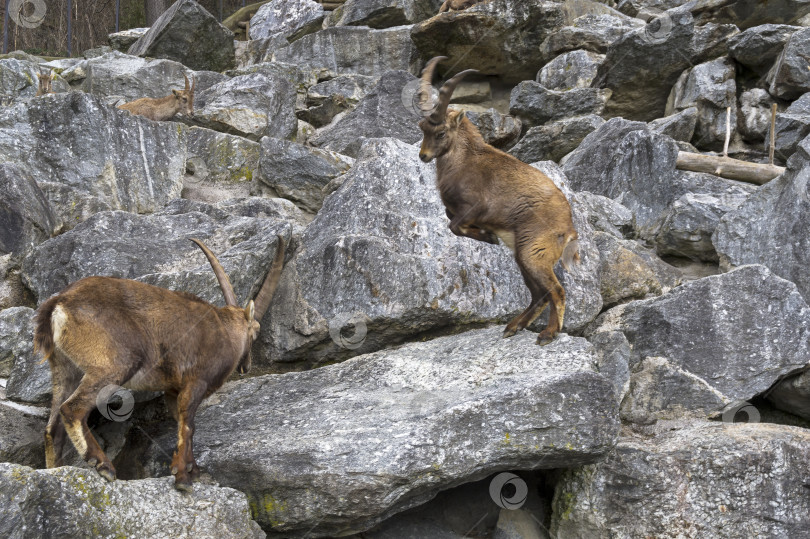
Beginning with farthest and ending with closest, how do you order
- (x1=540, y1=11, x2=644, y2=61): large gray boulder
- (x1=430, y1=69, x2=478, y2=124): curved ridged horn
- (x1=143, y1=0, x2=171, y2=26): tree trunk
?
(x1=143, y1=0, x2=171, y2=26): tree trunk < (x1=540, y1=11, x2=644, y2=61): large gray boulder < (x1=430, y1=69, x2=478, y2=124): curved ridged horn

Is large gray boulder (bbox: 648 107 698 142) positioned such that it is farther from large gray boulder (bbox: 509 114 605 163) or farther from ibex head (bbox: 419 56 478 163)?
ibex head (bbox: 419 56 478 163)

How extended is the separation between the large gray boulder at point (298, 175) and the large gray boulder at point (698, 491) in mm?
6201

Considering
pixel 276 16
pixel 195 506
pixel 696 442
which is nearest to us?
pixel 195 506

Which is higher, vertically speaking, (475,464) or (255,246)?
(255,246)

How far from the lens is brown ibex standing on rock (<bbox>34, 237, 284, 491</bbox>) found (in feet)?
16.6

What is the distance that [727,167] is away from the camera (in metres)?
10.8

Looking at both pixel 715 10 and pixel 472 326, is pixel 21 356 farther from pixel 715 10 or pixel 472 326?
pixel 715 10

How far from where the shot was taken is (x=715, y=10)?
16.0 meters

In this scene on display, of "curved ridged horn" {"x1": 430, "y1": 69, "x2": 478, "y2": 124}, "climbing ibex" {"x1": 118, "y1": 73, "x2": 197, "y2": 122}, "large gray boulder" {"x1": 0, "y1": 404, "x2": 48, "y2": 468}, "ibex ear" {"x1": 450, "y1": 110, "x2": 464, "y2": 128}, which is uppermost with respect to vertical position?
"curved ridged horn" {"x1": 430, "y1": 69, "x2": 478, "y2": 124}

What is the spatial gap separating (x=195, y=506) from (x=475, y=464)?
191 cm

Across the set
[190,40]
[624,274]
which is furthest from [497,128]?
[190,40]

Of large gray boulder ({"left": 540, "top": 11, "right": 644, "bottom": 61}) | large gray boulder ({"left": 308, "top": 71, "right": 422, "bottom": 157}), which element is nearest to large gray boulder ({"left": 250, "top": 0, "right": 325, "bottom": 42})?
large gray boulder ({"left": 540, "top": 11, "right": 644, "bottom": 61})

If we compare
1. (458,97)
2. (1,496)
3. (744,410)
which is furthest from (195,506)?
(458,97)

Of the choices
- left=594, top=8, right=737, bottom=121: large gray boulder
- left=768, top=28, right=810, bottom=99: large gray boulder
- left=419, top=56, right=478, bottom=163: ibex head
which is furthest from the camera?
left=594, top=8, right=737, bottom=121: large gray boulder
